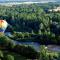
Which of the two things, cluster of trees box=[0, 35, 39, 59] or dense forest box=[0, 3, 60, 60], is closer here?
dense forest box=[0, 3, 60, 60]

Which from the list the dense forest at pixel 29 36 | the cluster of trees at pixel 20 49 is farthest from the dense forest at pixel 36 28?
the cluster of trees at pixel 20 49

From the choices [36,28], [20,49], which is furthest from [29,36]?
[20,49]

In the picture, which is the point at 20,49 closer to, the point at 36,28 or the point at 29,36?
the point at 29,36

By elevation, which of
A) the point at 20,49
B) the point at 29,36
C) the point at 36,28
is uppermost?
the point at 20,49

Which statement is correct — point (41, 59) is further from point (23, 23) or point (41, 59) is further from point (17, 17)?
point (17, 17)

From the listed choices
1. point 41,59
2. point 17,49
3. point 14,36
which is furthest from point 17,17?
point 41,59

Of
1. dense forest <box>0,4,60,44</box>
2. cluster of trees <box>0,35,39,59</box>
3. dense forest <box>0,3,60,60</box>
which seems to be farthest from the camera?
dense forest <box>0,4,60,44</box>

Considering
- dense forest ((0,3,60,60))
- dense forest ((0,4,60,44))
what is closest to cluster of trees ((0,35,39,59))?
dense forest ((0,3,60,60))

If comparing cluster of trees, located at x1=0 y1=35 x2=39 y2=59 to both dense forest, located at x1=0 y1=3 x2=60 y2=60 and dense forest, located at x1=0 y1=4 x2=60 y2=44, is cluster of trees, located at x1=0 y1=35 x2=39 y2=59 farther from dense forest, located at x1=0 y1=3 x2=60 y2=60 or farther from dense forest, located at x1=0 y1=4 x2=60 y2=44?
dense forest, located at x1=0 y1=4 x2=60 y2=44

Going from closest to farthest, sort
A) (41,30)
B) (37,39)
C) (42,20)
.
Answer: (37,39) → (41,30) → (42,20)

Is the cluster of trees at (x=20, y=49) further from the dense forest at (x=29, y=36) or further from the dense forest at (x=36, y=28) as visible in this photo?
the dense forest at (x=36, y=28)

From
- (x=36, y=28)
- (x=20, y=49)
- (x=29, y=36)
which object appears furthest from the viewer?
(x=36, y=28)
